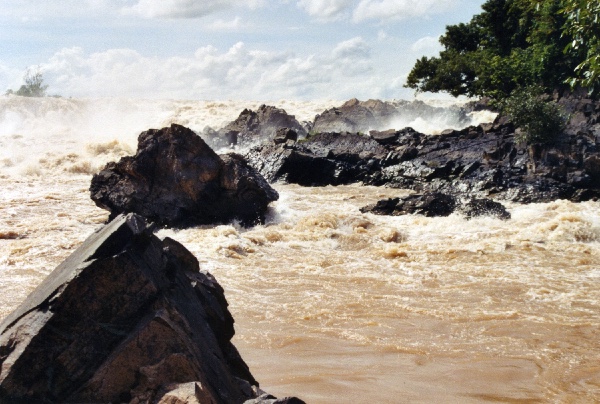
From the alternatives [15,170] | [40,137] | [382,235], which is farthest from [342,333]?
[40,137]

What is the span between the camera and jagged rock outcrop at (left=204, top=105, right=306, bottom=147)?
29609 mm

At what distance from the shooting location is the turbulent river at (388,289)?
20.8 ft

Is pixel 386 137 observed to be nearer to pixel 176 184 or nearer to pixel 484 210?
pixel 484 210


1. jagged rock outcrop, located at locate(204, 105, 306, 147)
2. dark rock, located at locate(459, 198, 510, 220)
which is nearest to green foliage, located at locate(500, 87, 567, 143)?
dark rock, located at locate(459, 198, 510, 220)

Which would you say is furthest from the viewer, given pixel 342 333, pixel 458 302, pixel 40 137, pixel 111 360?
pixel 40 137

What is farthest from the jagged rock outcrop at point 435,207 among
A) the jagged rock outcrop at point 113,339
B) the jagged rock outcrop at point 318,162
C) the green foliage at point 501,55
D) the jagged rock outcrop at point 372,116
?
the jagged rock outcrop at point 372,116

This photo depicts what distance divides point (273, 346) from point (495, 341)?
253 cm

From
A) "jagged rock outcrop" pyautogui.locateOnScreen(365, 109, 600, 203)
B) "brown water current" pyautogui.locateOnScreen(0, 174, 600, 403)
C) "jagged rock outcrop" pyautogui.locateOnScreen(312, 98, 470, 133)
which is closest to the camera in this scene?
"brown water current" pyautogui.locateOnScreen(0, 174, 600, 403)

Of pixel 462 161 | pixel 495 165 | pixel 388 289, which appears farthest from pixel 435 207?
pixel 388 289

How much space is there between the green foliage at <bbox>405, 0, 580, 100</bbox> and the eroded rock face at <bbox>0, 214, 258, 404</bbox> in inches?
806

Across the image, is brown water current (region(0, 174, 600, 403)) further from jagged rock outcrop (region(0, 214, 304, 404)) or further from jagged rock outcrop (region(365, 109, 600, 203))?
jagged rock outcrop (region(0, 214, 304, 404))

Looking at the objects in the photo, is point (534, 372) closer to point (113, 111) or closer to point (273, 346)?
point (273, 346)

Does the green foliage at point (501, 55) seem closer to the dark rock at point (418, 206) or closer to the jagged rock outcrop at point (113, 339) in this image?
the dark rock at point (418, 206)

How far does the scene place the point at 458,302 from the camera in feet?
30.4
